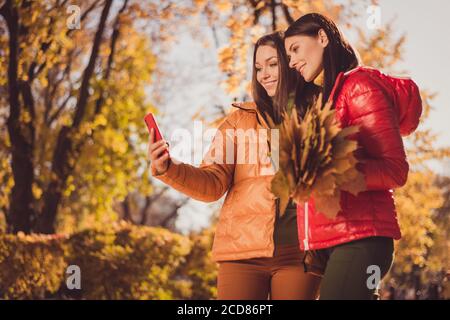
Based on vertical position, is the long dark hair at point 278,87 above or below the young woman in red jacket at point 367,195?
above

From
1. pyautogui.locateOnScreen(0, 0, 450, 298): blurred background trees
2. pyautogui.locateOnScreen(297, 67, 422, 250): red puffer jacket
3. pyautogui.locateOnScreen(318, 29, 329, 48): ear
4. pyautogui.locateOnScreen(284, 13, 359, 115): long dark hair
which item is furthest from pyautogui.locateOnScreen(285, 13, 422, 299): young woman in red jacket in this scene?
pyautogui.locateOnScreen(0, 0, 450, 298): blurred background trees

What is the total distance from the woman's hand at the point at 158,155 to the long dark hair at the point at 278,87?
60 centimetres

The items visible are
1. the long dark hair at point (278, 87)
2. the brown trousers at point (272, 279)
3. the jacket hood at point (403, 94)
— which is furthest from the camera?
the long dark hair at point (278, 87)

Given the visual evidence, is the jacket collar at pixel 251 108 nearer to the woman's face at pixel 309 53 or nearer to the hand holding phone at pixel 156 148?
the woman's face at pixel 309 53

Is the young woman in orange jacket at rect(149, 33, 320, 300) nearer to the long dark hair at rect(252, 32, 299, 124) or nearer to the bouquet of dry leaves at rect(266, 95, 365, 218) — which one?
the long dark hair at rect(252, 32, 299, 124)

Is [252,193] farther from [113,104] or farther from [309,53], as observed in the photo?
[113,104]

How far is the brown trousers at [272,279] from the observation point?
122 inches

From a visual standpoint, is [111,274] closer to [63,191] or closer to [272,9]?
[63,191]

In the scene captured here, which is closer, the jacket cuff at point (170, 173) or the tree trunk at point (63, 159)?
the jacket cuff at point (170, 173)

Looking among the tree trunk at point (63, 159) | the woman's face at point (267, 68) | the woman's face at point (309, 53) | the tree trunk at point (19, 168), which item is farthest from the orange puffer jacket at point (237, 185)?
the tree trunk at point (63, 159)

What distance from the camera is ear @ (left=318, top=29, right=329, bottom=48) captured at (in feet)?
9.73

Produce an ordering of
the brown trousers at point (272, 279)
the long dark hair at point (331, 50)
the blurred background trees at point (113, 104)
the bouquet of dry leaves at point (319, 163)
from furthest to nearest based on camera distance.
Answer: the blurred background trees at point (113, 104) → the brown trousers at point (272, 279) → the long dark hair at point (331, 50) → the bouquet of dry leaves at point (319, 163)

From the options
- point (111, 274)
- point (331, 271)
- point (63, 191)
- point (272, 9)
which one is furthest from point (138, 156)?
point (331, 271)

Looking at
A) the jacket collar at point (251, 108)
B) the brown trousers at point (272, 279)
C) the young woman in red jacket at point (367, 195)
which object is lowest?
the brown trousers at point (272, 279)
